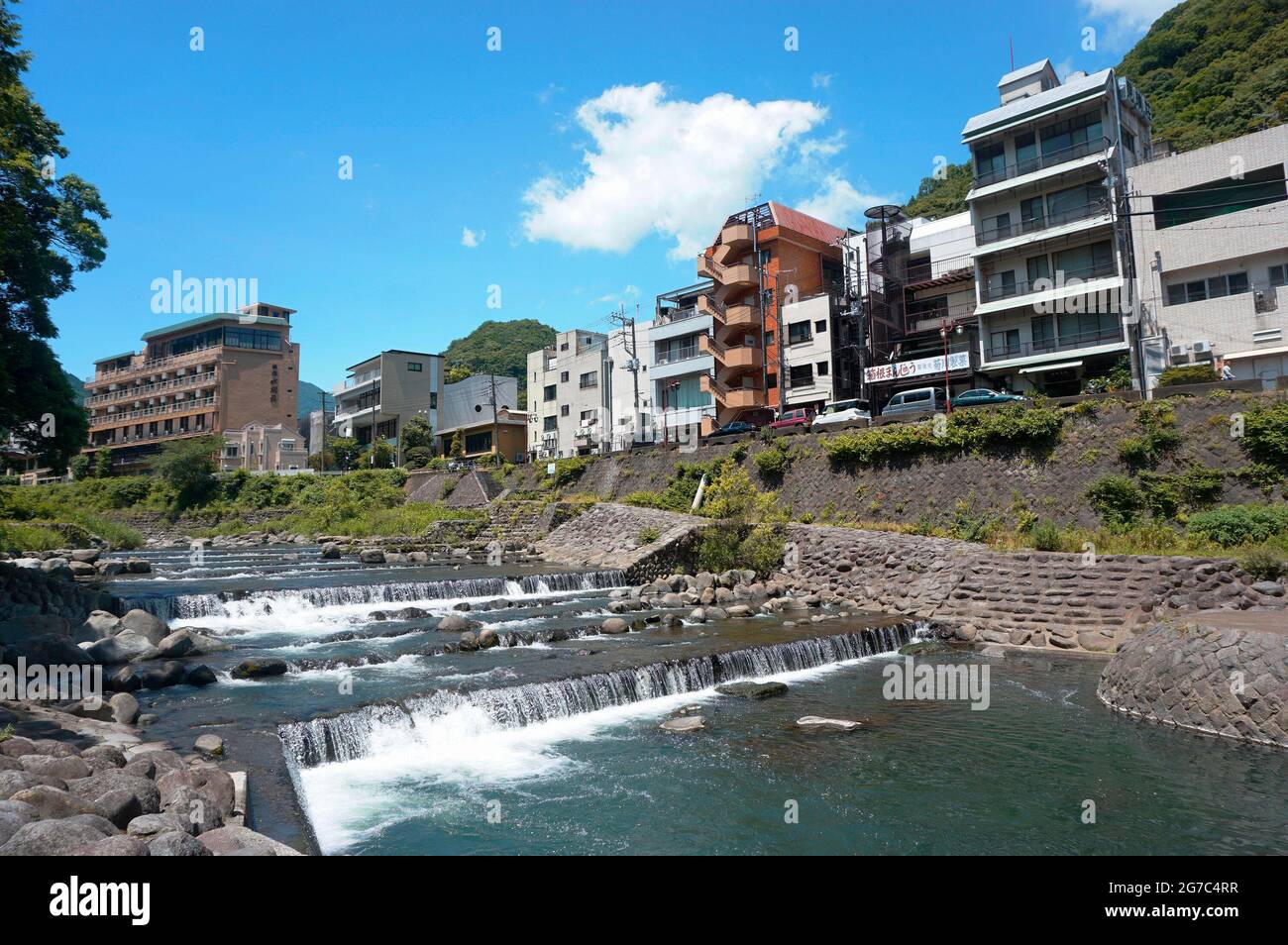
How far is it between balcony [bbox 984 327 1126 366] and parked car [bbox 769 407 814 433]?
9.19 meters

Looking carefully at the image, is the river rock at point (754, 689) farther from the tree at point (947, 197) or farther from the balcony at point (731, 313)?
the tree at point (947, 197)

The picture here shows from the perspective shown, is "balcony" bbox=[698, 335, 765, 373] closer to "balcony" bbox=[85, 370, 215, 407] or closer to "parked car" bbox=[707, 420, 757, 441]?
"parked car" bbox=[707, 420, 757, 441]

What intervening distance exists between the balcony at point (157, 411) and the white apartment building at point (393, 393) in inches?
494

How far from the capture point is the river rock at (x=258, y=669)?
13680 mm

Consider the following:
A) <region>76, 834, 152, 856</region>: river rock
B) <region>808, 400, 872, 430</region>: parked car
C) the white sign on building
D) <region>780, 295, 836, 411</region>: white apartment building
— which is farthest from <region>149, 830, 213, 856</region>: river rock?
<region>780, 295, 836, 411</region>: white apartment building

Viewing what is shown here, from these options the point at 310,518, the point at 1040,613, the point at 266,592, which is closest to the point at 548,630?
the point at 266,592

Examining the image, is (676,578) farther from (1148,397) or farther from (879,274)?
(879,274)

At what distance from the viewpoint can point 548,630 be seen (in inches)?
699

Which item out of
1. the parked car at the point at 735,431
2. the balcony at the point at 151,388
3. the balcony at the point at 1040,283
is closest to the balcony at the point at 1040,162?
the balcony at the point at 1040,283

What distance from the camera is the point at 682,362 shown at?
46.7 metres

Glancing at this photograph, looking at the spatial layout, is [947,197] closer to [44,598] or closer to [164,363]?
[44,598]

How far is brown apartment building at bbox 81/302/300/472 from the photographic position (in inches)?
2660
